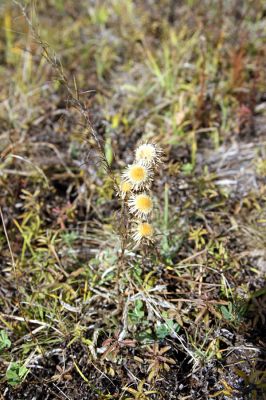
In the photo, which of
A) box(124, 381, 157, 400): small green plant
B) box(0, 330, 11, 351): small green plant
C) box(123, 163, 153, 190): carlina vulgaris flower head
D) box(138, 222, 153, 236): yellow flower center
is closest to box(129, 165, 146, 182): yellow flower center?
box(123, 163, 153, 190): carlina vulgaris flower head

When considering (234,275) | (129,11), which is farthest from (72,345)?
(129,11)

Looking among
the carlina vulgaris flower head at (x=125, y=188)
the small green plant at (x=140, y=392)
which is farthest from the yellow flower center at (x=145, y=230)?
the small green plant at (x=140, y=392)

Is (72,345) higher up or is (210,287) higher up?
(210,287)

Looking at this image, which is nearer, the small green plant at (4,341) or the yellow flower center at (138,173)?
the yellow flower center at (138,173)

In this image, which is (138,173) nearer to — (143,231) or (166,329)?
(143,231)

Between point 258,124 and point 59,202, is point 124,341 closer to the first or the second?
point 59,202

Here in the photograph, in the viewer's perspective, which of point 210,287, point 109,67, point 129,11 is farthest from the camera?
point 129,11

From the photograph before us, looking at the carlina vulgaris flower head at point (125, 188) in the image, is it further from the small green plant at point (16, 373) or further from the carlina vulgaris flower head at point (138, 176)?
the small green plant at point (16, 373)

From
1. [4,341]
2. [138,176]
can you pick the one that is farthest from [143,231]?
[4,341]
